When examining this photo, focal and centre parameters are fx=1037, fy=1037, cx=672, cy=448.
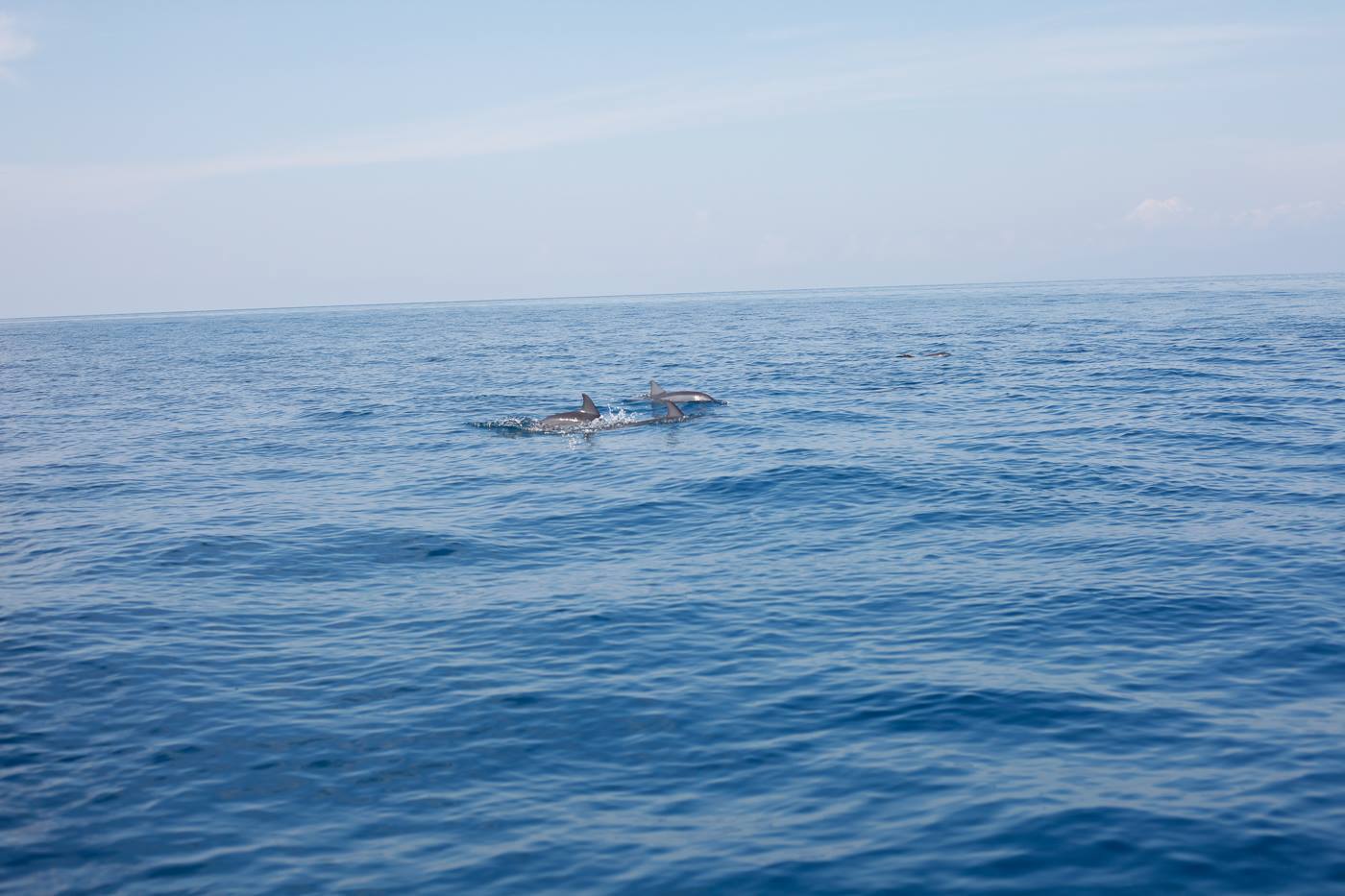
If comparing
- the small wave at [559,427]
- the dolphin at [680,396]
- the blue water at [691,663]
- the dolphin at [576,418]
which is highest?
the dolphin at [680,396]

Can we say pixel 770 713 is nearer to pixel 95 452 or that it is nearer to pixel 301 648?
pixel 301 648

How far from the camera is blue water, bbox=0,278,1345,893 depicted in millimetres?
8500

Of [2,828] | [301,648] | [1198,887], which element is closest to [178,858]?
[2,828]

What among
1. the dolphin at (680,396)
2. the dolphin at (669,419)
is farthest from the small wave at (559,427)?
the dolphin at (680,396)

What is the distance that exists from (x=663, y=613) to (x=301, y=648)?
4829 mm

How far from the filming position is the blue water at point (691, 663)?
8500 millimetres

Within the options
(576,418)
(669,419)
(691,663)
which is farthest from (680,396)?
(691,663)

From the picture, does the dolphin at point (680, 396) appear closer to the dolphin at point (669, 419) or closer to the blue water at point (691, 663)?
the dolphin at point (669, 419)

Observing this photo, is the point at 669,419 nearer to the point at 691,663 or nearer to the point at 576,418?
the point at 576,418

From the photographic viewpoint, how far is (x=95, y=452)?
3072 centimetres

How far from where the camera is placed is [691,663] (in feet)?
41.1

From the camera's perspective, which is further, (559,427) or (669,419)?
(669,419)

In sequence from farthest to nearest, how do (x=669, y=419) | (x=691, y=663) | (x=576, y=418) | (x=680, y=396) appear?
(x=680, y=396)
(x=669, y=419)
(x=576, y=418)
(x=691, y=663)

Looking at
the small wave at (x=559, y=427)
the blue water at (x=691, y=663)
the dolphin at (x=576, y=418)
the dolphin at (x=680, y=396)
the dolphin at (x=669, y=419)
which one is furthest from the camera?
the dolphin at (x=680, y=396)
